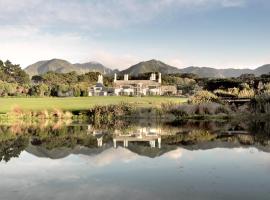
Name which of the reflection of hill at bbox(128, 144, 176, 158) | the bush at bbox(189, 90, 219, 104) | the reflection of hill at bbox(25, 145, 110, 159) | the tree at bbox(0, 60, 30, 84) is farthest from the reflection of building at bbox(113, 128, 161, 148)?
the tree at bbox(0, 60, 30, 84)

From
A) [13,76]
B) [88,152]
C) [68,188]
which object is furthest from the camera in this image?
[13,76]

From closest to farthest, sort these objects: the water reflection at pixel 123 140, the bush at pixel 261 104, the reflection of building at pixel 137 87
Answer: the water reflection at pixel 123 140 < the bush at pixel 261 104 < the reflection of building at pixel 137 87

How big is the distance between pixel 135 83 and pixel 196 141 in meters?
99.8

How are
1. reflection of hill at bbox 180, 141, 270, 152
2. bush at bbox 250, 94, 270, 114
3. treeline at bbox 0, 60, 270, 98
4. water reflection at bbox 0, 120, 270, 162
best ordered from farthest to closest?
treeline at bbox 0, 60, 270, 98 < bush at bbox 250, 94, 270, 114 < reflection of hill at bbox 180, 141, 270, 152 < water reflection at bbox 0, 120, 270, 162

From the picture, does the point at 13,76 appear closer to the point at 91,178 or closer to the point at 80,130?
the point at 80,130

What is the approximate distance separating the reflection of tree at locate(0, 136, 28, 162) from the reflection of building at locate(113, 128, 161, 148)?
4.49 m

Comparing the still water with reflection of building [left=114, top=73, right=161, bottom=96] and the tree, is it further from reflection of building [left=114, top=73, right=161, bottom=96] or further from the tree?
the tree

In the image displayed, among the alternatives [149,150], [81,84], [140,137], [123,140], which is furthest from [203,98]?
[81,84]

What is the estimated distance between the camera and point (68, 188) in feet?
38.7

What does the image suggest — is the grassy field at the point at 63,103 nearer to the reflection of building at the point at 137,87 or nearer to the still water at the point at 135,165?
→ the still water at the point at 135,165

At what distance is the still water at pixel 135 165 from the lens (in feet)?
37.2

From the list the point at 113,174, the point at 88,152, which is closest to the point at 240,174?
the point at 113,174

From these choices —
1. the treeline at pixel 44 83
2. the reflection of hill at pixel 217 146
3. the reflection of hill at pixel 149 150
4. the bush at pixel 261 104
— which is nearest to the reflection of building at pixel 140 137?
the reflection of hill at pixel 149 150

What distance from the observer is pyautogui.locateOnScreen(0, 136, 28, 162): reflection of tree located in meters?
18.5
